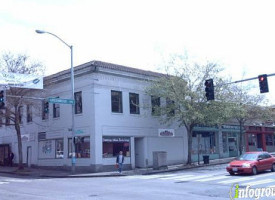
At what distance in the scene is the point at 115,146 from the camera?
1192 inches

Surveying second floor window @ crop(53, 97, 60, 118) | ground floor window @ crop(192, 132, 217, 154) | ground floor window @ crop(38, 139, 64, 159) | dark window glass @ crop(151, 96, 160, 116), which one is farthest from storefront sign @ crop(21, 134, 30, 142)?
ground floor window @ crop(192, 132, 217, 154)

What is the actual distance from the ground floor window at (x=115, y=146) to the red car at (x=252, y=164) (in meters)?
11.1

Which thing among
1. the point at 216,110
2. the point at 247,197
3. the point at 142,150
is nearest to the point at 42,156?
the point at 142,150

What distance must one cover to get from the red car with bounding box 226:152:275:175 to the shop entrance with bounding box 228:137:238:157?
792 inches

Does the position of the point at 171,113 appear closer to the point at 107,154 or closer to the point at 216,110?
the point at 216,110

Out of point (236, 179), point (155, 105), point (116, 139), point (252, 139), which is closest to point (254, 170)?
point (236, 179)

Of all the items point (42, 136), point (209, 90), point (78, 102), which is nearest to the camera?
point (209, 90)

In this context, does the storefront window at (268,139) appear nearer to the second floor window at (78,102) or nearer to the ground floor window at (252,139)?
the ground floor window at (252,139)

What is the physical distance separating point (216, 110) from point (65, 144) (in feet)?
45.1

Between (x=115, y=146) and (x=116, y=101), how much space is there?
3955 mm

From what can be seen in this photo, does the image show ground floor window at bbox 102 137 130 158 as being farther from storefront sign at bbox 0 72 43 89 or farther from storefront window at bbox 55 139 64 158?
storefront sign at bbox 0 72 43 89

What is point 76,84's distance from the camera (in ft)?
102

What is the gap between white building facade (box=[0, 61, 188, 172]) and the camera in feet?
95.9

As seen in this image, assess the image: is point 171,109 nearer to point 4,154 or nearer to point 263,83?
point 263,83
